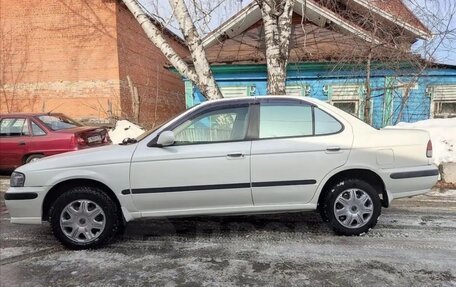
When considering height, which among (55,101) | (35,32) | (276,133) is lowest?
(276,133)

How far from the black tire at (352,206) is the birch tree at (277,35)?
3.94 m

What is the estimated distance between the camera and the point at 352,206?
468 cm

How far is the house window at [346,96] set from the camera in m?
11.9

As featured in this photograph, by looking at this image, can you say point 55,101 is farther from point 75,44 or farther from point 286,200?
point 286,200

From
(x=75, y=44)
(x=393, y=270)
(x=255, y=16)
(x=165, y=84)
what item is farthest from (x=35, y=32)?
(x=393, y=270)

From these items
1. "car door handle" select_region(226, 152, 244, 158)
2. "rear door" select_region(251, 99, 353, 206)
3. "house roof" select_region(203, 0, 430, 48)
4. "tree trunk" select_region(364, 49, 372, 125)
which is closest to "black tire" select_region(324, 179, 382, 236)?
"rear door" select_region(251, 99, 353, 206)

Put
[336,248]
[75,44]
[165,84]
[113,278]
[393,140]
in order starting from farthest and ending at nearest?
1. [165,84]
2. [75,44]
3. [393,140]
4. [336,248]
5. [113,278]

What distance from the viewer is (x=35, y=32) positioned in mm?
15781

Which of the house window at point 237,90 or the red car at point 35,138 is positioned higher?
the house window at point 237,90

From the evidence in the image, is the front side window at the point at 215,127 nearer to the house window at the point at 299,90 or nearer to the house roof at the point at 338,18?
the house roof at the point at 338,18

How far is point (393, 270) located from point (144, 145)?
9.30ft

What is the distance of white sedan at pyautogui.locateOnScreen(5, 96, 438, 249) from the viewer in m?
4.42

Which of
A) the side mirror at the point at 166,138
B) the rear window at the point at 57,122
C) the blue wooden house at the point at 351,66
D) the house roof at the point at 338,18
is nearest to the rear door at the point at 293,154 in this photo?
the side mirror at the point at 166,138

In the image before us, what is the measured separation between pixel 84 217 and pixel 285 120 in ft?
8.27
